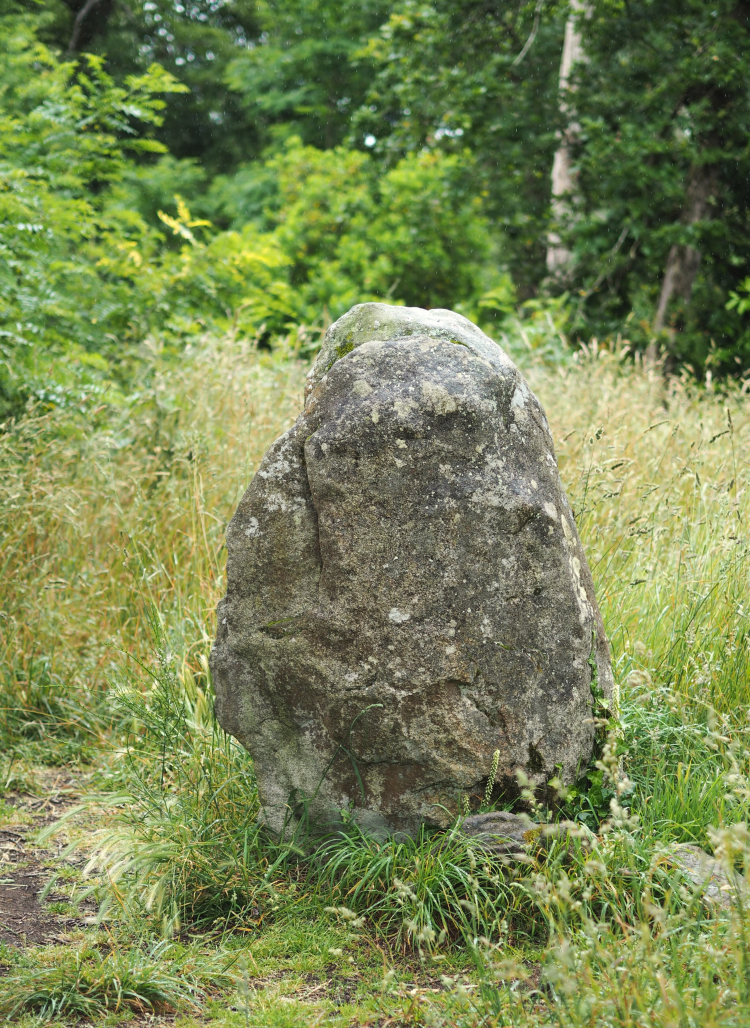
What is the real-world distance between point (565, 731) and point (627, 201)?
8295mm

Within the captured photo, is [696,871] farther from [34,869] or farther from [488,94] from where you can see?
[488,94]

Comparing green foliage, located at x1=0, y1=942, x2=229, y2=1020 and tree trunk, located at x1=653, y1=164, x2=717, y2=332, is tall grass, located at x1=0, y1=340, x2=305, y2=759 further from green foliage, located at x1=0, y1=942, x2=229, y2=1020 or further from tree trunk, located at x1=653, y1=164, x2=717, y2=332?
tree trunk, located at x1=653, y1=164, x2=717, y2=332

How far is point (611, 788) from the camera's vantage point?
267 centimetres

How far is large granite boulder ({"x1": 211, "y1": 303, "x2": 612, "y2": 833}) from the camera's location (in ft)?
8.24

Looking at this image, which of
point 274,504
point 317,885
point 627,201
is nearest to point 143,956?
point 317,885

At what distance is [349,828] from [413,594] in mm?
754

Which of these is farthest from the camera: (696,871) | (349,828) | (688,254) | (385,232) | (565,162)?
(385,232)

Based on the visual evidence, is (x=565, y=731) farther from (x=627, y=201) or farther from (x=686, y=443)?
(x=627, y=201)

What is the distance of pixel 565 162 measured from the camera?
406 inches

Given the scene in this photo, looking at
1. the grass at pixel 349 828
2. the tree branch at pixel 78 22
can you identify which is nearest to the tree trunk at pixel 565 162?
the grass at pixel 349 828

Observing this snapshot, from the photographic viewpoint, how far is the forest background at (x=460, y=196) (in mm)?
6180

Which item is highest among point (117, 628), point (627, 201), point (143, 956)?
point (627, 201)

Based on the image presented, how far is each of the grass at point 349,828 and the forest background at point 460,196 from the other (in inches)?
45.3

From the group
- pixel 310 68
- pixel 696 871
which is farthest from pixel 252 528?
pixel 310 68
